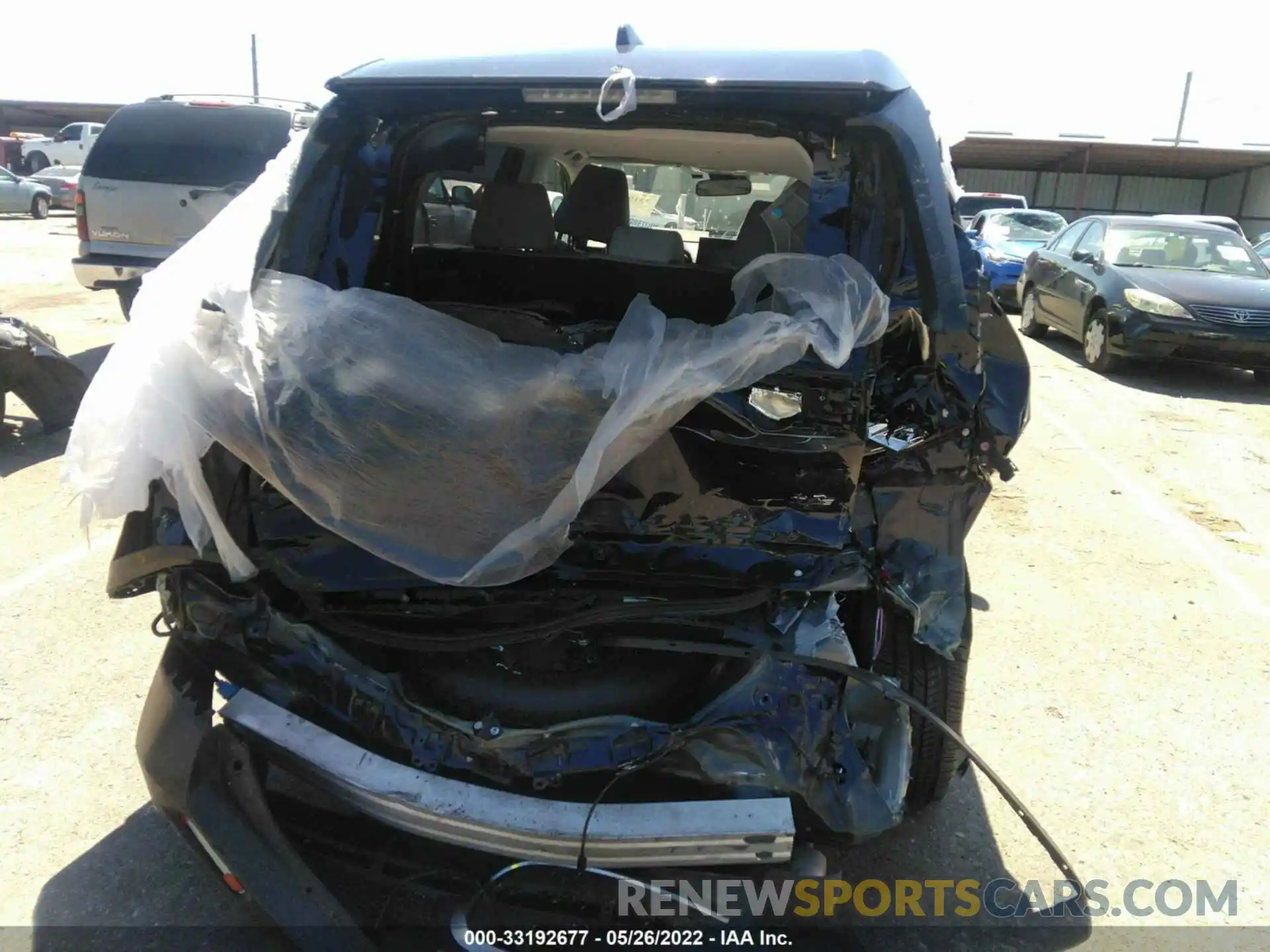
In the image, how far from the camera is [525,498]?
2047 millimetres

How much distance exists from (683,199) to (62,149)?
33405 mm

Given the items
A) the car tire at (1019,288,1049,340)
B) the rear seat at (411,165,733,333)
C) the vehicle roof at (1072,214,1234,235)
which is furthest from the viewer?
the car tire at (1019,288,1049,340)

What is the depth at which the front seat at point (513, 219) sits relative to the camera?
336 centimetres

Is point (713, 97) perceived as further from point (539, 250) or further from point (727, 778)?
point (727, 778)

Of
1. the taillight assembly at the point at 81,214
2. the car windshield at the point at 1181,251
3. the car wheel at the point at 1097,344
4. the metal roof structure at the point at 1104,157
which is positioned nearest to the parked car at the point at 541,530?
the taillight assembly at the point at 81,214

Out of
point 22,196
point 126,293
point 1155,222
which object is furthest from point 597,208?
point 22,196

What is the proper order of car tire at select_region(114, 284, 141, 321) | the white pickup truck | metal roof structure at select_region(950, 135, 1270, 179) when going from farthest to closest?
1. the white pickup truck
2. metal roof structure at select_region(950, 135, 1270, 179)
3. car tire at select_region(114, 284, 141, 321)

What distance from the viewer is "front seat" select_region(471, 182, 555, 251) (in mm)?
3357

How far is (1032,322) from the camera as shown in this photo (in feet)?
40.5

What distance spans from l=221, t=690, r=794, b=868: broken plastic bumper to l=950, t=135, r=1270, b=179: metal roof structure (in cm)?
2920

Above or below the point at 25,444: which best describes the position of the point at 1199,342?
above

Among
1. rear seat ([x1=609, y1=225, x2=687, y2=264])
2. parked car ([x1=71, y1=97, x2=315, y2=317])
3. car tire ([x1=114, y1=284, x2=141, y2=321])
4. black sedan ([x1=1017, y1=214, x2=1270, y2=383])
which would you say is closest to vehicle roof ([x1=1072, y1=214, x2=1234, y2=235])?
Answer: black sedan ([x1=1017, y1=214, x2=1270, y2=383])

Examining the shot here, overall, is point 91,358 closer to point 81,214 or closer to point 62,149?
point 81,214

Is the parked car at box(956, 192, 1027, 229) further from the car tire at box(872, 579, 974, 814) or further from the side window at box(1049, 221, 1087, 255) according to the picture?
the car tire at box(872, 579, 974, 814)
